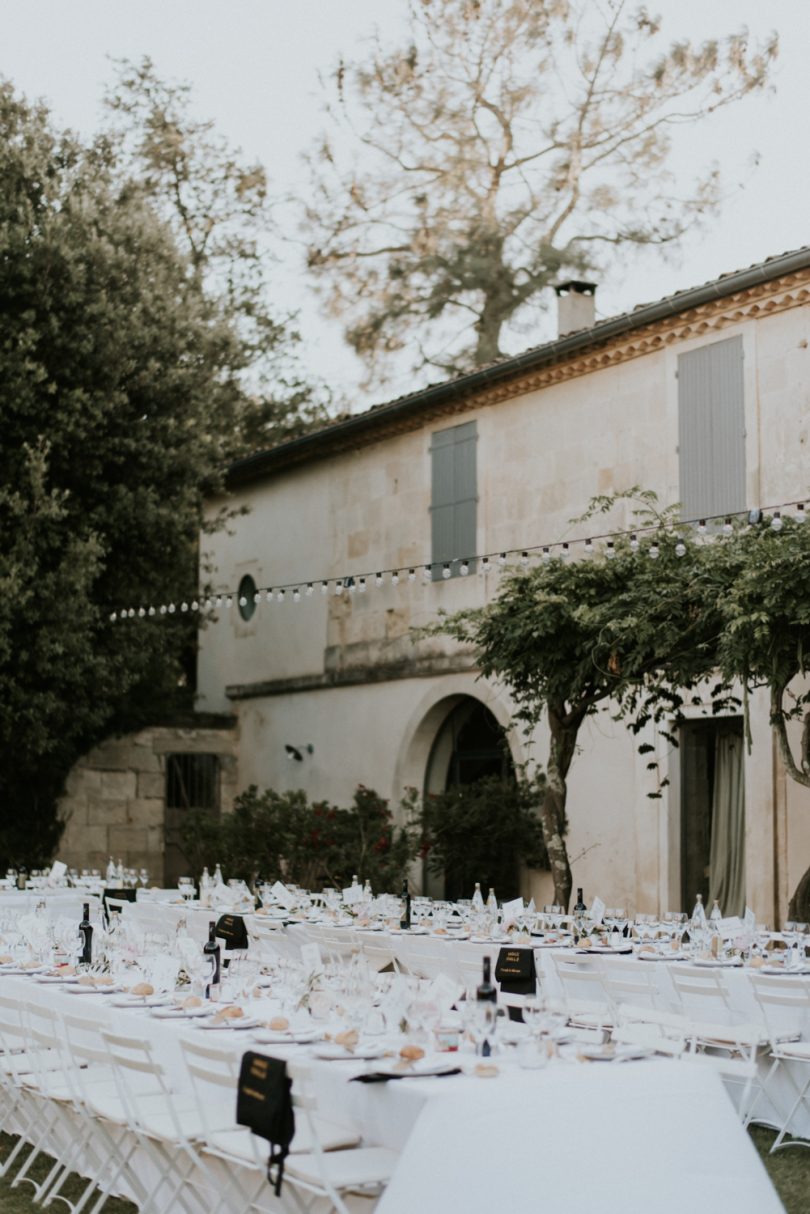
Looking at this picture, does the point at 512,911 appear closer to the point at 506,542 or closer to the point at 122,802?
the point at 506,542

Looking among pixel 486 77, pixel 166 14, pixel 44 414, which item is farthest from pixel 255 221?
pixel 44 414

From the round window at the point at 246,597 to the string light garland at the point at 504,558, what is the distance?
14 mm

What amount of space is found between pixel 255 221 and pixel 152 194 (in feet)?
5.85

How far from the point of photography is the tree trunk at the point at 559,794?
11938 millimetres

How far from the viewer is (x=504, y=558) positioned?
40.5ft

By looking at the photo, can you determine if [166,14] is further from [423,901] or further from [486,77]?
[423,901]

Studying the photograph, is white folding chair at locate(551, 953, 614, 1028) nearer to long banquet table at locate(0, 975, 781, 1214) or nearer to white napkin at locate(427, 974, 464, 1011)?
white napkin at locate(427, 974, 464, 1011)

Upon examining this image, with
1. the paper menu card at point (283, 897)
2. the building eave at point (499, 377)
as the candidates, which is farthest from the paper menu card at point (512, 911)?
the building eave at point (499, 377)

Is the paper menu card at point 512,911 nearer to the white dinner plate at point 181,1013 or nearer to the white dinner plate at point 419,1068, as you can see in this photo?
the white dinner plate at point 181,1013

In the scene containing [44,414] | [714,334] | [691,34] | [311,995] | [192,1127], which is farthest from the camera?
[691,34]

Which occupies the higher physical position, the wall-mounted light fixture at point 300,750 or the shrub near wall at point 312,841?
the wall-mounted light fixture at point 300,750

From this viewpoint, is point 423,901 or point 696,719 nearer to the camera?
point 423,901

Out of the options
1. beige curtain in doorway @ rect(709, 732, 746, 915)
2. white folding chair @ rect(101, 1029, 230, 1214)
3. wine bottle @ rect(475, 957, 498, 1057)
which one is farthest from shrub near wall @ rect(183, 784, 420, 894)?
wine bottle @ rect(475, 957, 498, 1057)

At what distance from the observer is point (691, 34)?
23.3 m
